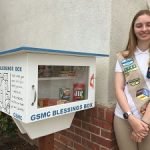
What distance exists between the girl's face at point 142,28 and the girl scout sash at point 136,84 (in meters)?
0.20

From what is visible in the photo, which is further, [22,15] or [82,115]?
[22,15]

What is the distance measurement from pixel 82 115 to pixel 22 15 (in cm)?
210

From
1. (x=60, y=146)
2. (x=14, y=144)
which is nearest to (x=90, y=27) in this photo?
(x=60, y=146)

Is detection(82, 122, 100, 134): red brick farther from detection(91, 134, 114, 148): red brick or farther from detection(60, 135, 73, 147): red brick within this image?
detection(60, 135, 73, 147): red brick

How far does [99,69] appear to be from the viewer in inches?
104

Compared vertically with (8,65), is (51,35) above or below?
above

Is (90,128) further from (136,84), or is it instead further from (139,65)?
(139,65)

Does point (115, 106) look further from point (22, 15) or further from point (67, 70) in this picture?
point (22, 15)

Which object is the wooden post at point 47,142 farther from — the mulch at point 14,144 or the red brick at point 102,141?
the mulch at point 14,144

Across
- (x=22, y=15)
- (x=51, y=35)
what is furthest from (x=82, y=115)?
(x=22, y=15)

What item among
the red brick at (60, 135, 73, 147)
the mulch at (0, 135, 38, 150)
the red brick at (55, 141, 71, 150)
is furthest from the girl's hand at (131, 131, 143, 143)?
the mulch at (0, 135, 38, 150)

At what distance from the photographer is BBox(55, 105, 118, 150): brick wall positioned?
98.9 inches

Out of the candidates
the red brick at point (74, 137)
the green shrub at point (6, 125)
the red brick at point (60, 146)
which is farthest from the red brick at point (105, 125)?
the green shrub at point (6, 125)

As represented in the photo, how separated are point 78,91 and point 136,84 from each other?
0.56m
